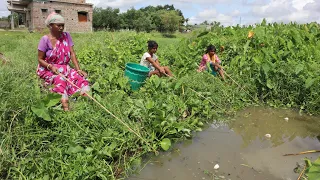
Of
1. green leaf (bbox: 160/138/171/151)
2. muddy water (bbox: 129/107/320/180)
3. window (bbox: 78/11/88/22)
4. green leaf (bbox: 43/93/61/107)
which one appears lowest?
muddy water (bbox: 129/107/320/180)

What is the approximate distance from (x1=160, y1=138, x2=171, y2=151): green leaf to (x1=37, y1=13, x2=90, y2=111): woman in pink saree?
1137 mm

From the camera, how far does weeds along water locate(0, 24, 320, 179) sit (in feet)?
7.83

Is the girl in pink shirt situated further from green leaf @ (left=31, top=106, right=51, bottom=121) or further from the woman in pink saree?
green leaf @ (left=31, top=106, right=51, bottom=121)

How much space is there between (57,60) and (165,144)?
73.5 inches

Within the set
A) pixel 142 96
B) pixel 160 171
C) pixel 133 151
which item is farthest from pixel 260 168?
pixel 142 96

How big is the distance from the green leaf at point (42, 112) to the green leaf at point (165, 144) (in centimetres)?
117

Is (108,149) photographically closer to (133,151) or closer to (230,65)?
(133,151)

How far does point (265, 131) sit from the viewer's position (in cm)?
374

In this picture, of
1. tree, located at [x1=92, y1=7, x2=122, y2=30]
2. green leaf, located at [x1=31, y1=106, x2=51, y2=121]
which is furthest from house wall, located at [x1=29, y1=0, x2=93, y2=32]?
green leaf, located at [x1=31, y1=106, x2=51, y2=121]

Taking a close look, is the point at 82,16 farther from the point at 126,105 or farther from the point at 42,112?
the point at 42,112

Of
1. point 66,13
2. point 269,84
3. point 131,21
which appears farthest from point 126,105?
point 131,21

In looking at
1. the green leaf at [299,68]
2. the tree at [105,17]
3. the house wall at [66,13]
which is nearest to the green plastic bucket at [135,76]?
the green leaf at [299,68]

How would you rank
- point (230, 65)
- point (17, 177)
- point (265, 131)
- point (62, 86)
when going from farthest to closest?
point (230, 65)
point (265, 131)
point (62, 86)
point (17, 177)

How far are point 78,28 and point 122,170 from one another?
85.8 feet
